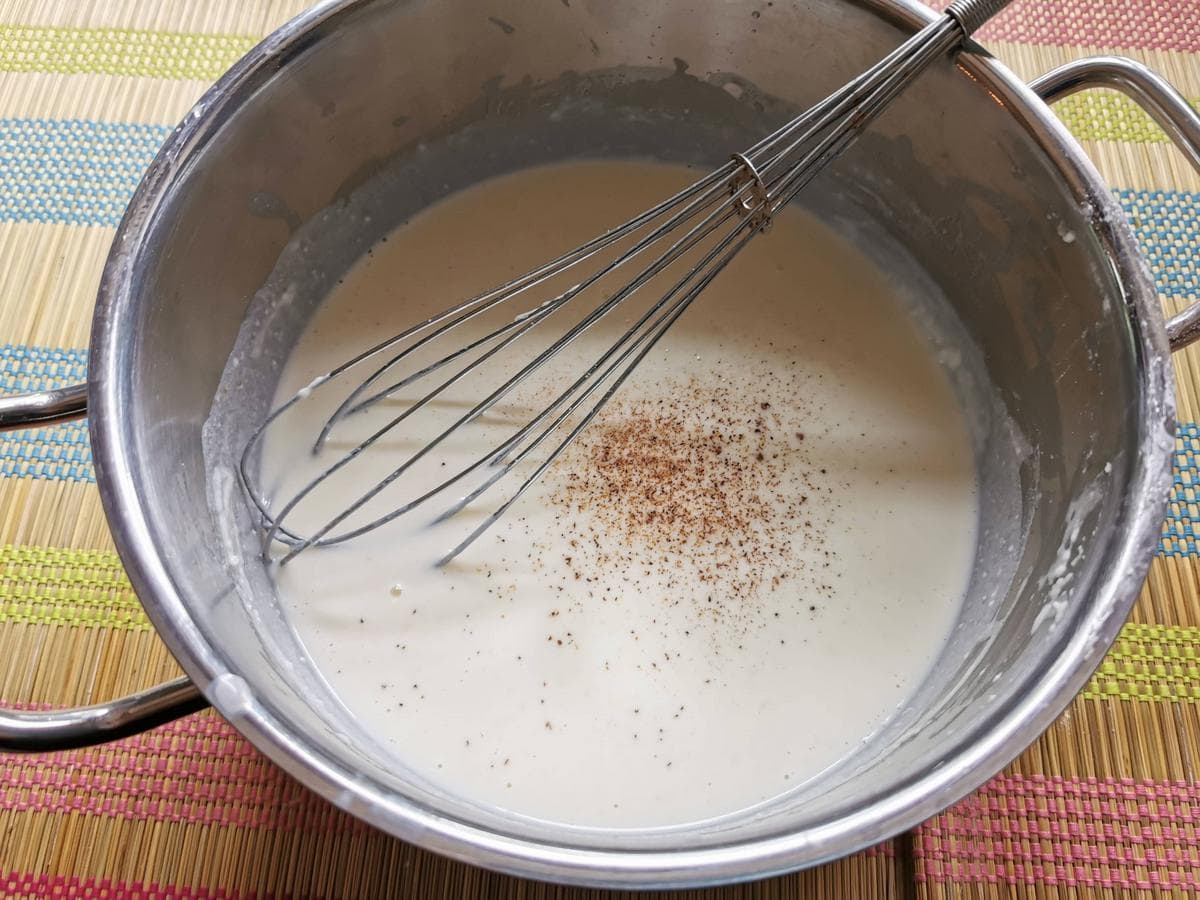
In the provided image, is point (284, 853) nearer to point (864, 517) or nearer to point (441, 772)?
point (441, 772)

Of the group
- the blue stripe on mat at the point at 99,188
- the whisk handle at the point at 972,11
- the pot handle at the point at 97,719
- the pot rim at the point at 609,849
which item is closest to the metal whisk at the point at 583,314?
the whisk handle at the point at 972,11

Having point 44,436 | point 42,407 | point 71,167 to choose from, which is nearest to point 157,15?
point 71,167

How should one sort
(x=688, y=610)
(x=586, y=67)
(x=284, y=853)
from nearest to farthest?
(x=284, y=853) → (x=688, y=610) → (x=586, y=67)

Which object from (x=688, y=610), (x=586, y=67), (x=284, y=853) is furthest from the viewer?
(x=586, y=67)

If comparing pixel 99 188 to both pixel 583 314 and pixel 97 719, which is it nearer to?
pixel 583 314

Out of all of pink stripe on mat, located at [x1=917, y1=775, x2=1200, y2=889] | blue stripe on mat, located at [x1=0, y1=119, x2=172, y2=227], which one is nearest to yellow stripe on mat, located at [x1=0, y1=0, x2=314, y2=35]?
blue stripe on mat, located at [x1=0, y1=119, x2=172, y2=227]

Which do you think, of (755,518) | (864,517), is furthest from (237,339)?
(864,517)
